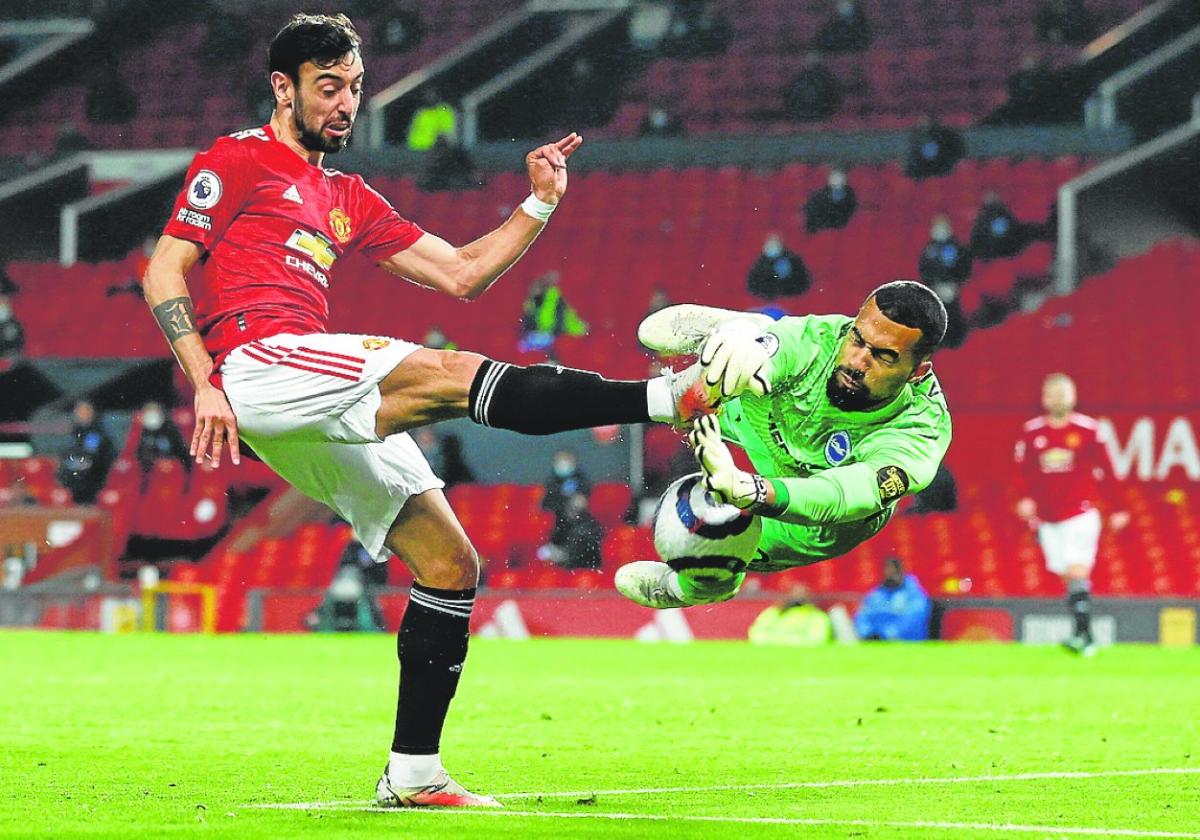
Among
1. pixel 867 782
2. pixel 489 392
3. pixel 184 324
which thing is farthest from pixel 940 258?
pixel 489 392

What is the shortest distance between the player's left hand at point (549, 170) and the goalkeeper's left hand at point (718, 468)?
1417mm

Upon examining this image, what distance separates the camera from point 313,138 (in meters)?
6.24

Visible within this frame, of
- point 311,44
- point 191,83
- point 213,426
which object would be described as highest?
point 191,83

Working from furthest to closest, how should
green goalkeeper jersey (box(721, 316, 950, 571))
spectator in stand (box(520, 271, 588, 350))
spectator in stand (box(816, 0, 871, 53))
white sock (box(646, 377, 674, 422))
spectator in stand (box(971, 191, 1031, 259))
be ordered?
spectator in stand (box(816, 0, 871, 53)) < spectator in stand (box(971, 191, 1031, 259)) < spectator in stand (box(520, 271, 588, 350)) < green goalkeeper jersey (box(721, 316, 950, 571)) < white sock (box(646, 377, 674, 422))

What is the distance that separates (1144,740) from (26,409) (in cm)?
1726

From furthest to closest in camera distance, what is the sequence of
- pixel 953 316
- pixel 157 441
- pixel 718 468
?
pixel 953 316, pixel 157 441, pixel 718 468

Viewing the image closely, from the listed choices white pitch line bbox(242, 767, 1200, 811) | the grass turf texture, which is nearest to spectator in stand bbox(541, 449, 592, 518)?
the grass turf texture

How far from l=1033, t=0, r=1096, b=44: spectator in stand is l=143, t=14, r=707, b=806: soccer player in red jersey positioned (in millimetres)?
21485

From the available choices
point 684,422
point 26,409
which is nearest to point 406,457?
point 684,422

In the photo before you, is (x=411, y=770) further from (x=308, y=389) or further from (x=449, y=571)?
(x=308, y=389)

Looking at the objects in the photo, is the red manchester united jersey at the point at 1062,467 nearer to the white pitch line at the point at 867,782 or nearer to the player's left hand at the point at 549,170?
the white pitch line at the point at 867,782

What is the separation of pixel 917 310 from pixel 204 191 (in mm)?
2229

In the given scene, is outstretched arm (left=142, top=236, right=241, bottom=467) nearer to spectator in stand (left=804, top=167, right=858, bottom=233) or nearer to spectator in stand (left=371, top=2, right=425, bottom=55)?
spectator in stand (left=804, top=167, right=858, bottom=233)

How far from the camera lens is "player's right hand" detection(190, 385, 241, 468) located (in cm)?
551
